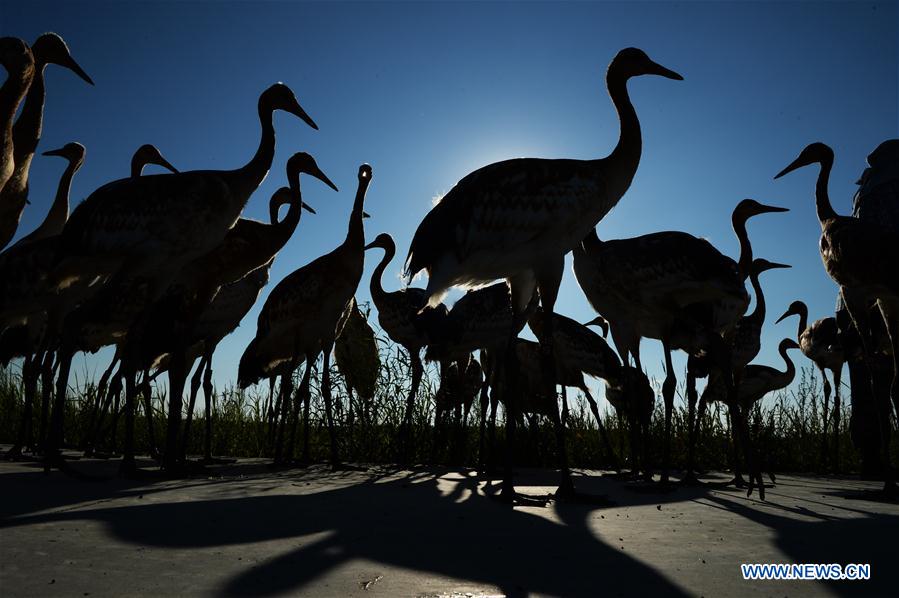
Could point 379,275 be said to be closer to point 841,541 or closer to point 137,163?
point 137,163

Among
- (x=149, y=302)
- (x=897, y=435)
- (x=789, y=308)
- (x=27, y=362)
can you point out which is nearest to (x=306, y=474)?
(x=149, y=302)

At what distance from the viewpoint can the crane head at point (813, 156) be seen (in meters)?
8.72

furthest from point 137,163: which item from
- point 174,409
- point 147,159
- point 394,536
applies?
point 394,536

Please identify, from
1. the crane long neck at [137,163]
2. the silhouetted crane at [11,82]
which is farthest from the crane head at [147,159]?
the silhouetted crane at [11,82]

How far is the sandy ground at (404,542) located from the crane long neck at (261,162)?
2.83 meters

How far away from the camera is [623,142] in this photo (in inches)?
233

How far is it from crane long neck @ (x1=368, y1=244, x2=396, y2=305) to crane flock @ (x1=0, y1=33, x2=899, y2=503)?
0.49 feet

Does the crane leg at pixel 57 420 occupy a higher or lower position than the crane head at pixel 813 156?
lower

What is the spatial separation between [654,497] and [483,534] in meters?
2.44

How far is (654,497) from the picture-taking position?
5070mm

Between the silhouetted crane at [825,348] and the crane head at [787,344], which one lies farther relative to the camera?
the crane head at [787,344]

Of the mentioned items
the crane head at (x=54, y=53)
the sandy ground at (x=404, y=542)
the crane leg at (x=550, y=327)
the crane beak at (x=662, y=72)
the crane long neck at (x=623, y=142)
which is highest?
the crane head at (x=54, y=53)

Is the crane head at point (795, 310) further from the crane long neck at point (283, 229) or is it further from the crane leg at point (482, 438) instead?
the crane long neck at point (283, 229)

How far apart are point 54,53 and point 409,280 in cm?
519
